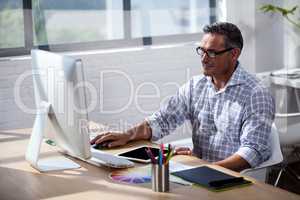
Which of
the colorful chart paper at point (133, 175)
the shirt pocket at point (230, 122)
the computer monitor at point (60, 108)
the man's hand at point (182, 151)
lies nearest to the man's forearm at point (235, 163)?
the man's hand at point (182, 151)

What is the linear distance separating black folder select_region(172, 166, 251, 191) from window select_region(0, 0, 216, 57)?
2.12m

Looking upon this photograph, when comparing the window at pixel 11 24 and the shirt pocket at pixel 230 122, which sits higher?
the window at pixel 11 24

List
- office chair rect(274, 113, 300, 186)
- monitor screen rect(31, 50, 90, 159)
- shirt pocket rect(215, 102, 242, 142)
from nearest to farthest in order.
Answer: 1. monitor screen rect(31, 50, 90, 159)
2. shirt pocket rect(215, 102, 242, 142)
3. office chair rect(274, 113, 300, 186)

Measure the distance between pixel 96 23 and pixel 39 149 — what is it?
2038 millimetres

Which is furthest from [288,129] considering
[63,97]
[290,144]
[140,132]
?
[63,97]

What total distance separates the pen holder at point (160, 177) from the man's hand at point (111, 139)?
0.64 m

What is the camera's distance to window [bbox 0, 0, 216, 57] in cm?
383

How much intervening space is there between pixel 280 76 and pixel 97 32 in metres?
1.45

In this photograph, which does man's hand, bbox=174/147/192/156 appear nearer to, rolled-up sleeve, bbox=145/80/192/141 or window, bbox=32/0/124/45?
rolled-up sleeve, bbox=145/80/192/141

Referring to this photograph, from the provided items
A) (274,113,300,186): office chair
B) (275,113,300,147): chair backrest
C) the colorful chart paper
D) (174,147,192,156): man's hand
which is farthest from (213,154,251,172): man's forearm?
(275,113,300,147): chair backrest

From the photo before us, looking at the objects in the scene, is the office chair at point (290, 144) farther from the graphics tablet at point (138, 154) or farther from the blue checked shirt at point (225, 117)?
the graphics tablet at point (138, 154)

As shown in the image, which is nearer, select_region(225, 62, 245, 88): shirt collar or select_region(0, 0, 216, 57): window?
select_region(225, 62, 245, 88): shirt collar

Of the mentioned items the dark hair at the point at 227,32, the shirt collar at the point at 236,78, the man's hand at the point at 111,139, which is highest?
the dark hair at the point at 227,32

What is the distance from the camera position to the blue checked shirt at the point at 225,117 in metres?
2.45
